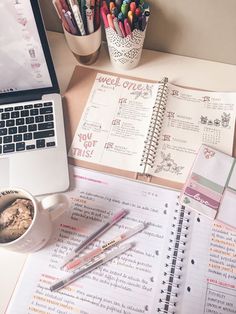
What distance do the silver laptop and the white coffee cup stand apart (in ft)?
0.23

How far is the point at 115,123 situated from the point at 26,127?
0.17 m

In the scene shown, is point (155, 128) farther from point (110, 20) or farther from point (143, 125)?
point (110, 20)

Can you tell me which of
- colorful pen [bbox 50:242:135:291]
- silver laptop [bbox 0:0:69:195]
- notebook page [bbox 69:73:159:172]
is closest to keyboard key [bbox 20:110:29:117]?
silver laptop [bbox 0:0:69:195]

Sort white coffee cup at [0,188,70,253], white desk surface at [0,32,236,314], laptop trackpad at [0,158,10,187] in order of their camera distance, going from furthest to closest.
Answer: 1. white desk surface at [0,32,236,314]
2. laptop trackpad at [0,158,10,187]
3. white coffee cup at [0,188,70,253]

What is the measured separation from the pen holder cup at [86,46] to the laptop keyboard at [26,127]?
0.13 metres

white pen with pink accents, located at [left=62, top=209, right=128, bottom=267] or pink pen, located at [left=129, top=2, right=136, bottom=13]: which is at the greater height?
pink pen, located at [left=129, top=2, right=136, bottom=13]

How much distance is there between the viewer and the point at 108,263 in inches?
20.8

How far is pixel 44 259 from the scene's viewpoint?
535 mm

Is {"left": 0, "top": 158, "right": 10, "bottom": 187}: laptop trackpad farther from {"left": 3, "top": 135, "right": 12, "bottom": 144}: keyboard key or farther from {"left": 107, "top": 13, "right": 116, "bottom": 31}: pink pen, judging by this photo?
{"left": 107, "top": 13, "right": 116, "bottom": 31}: pink pen

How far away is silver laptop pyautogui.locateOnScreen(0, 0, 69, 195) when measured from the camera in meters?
0.56

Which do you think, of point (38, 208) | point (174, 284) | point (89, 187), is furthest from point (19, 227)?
point (174, 284)

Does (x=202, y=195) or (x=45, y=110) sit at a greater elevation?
(x=45, y=110)

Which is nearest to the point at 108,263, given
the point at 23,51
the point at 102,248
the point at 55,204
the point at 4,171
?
the point at 102,248

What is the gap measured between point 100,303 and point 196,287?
149 mm
